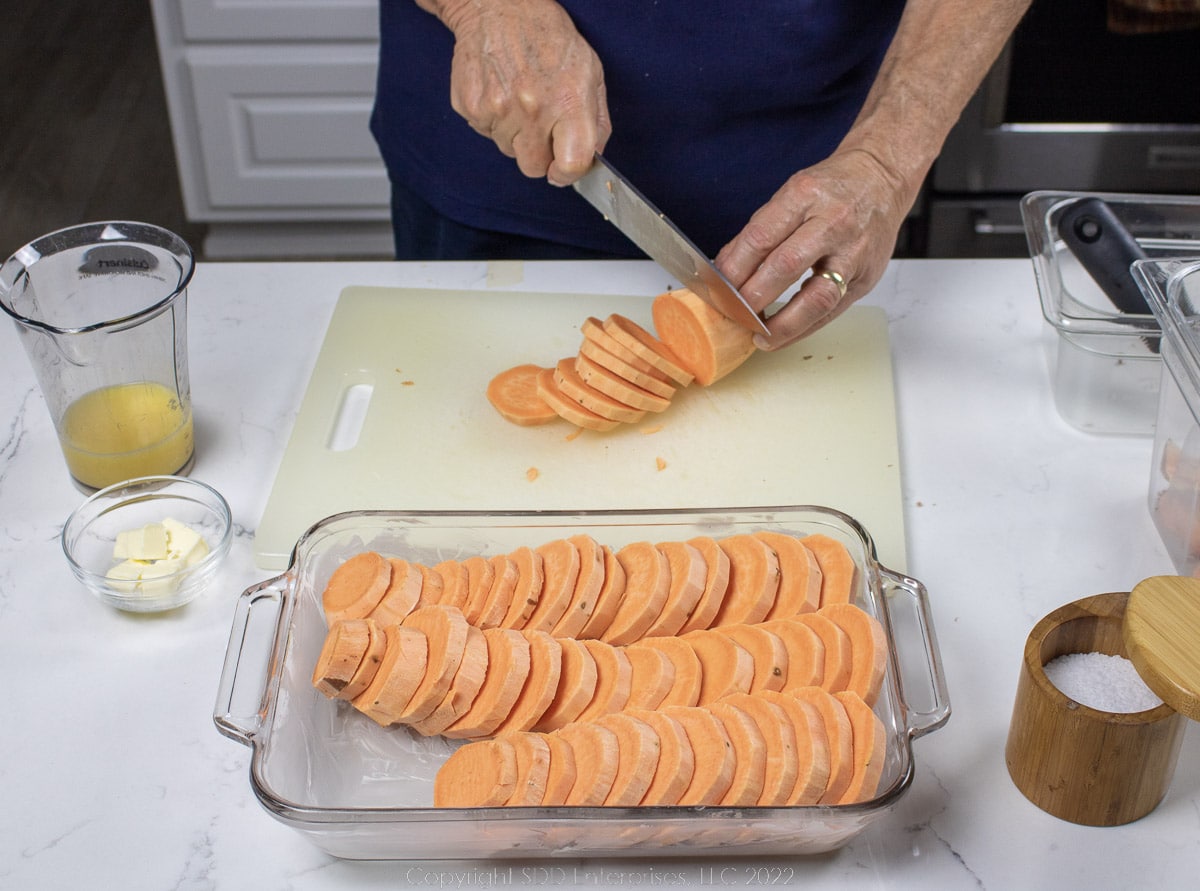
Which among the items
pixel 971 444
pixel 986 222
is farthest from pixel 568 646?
pixel 986 222

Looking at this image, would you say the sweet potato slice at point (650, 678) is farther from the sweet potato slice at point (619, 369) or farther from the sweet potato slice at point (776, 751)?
the sweet potato slice at point (619, 369)

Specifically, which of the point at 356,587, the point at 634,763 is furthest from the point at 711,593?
the point at 356,587

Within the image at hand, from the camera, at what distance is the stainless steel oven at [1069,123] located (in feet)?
8.26

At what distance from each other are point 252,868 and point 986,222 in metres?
2.31

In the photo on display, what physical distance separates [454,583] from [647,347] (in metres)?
0.50

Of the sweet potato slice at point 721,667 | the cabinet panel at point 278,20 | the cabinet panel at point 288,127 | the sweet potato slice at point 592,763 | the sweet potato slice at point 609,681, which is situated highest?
the sweet potato slice at point 592,763

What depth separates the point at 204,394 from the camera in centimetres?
161

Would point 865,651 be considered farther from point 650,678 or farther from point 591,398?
point 591,398

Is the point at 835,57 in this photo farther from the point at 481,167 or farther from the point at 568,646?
the point at 568,646

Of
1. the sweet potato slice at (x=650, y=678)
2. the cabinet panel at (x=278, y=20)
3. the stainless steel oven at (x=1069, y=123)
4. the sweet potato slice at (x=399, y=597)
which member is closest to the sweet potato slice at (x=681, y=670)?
the sweet potato slice at (x=650, y=678)

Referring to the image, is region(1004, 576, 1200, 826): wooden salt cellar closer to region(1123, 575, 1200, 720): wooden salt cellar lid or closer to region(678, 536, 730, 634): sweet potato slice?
region(1123, 575, 1200, 720): wooden salt cellar lid

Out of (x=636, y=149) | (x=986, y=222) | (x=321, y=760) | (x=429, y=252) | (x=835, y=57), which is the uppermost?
(x=835, y=57)

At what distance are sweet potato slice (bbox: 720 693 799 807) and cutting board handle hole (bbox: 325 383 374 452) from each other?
2.41ft

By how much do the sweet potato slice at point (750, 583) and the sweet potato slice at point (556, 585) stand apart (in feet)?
0.48
